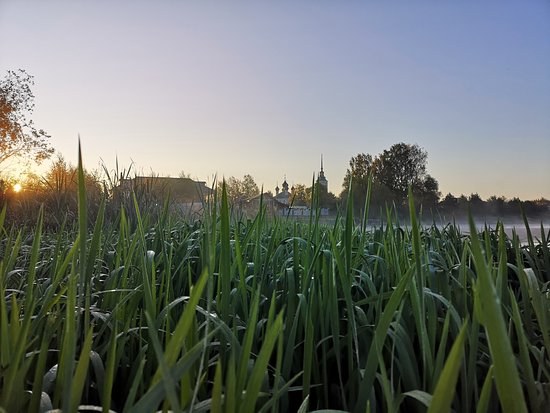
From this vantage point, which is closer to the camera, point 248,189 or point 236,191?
point 236,191

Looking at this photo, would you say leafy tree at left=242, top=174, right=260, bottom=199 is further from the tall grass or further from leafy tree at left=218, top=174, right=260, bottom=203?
the tall grass

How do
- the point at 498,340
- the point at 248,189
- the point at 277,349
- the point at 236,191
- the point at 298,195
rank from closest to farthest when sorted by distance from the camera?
the point at 498,340 < the point at 277,349 < the point at 298,195 < the point at 236,191 < the point at 248,189

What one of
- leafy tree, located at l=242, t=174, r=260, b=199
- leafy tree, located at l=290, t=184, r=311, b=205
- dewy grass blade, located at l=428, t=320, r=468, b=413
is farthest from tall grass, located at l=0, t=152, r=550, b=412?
leafy tree, located at l=242, t=174, r=260, b=199

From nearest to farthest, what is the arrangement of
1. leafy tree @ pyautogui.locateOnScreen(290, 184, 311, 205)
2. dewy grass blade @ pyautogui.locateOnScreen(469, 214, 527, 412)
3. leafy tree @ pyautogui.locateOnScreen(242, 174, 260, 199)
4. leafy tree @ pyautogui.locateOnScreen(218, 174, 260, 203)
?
dewy grass blade @ pyautogui.locateOnScreen(469, 214, 527, 412)
leafy tree @ pyautogui.locateOnScreen(290, 184, 311, 205)
leafy tree @ pyautogui.locateOnScreen(218, 174, 260, 203)
leafy tree @ pyautogui.locateOnScreen(242, 174, 260, 199)

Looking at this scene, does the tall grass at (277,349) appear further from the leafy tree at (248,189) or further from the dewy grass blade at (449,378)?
the leafy tree at (248,189)

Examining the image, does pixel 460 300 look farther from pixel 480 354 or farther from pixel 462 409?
pixel 462 409

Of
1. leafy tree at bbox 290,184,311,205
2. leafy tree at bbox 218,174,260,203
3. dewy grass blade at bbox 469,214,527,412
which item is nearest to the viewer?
dewy grass blade at bbox 469,214,527,412

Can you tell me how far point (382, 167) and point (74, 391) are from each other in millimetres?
16309

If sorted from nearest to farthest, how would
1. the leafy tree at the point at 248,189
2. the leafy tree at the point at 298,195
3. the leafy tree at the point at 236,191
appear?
the leafy tree at the point at 298,195 → the leafy tree at the point at 236,191 → the leafy tree at the point at 248,189

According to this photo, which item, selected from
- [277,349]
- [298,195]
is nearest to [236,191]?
[298,195]

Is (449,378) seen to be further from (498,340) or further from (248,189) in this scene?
(248,189)

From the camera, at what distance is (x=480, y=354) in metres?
0.69

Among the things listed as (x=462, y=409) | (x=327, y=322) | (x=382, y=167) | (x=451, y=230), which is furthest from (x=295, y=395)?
(x=382, y=167)

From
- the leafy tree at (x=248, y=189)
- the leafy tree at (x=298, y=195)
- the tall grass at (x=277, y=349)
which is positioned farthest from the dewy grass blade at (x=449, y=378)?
the leafy tree at (x=248, y=189)
